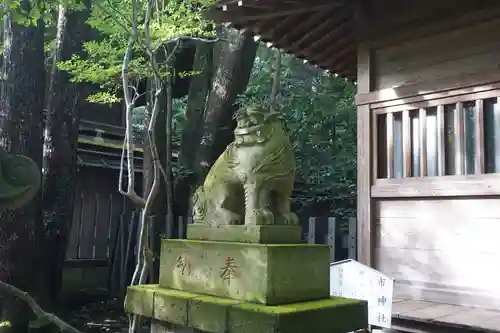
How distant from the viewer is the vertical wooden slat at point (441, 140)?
193 inches

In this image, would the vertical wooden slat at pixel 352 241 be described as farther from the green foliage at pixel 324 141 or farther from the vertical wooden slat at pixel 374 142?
the green foliage at pixel 324 141

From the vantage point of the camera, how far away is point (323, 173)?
465 inches

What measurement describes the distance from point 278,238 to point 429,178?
7.30 feet

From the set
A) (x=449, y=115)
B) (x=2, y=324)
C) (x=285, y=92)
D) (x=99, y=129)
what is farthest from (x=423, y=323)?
(x=99, y=129)

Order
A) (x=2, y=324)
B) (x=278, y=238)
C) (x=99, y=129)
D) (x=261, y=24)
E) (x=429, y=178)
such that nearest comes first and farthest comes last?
(x=278, y=238) → (x=429, y=178) → (x=261, y=24) → (x=2, y=324) → (x=99, y=129)

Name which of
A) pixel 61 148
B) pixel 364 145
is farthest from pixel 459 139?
pixel 61 148

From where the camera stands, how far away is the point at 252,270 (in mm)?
3270

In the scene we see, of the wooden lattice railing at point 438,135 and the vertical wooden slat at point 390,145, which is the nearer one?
the wooden lattice railing at point 438,135

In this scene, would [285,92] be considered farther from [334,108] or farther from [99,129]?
[99,129]

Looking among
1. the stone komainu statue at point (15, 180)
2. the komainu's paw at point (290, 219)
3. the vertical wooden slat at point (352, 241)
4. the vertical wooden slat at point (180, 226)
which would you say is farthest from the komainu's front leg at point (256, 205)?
the vertical wooden slat at point (180, 226)

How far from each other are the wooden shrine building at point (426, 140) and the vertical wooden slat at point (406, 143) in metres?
0.01

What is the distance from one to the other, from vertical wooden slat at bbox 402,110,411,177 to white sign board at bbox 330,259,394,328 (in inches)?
52.7

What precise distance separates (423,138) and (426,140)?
36 millimetres

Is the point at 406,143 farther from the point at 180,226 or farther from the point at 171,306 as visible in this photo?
the point at 180,226
